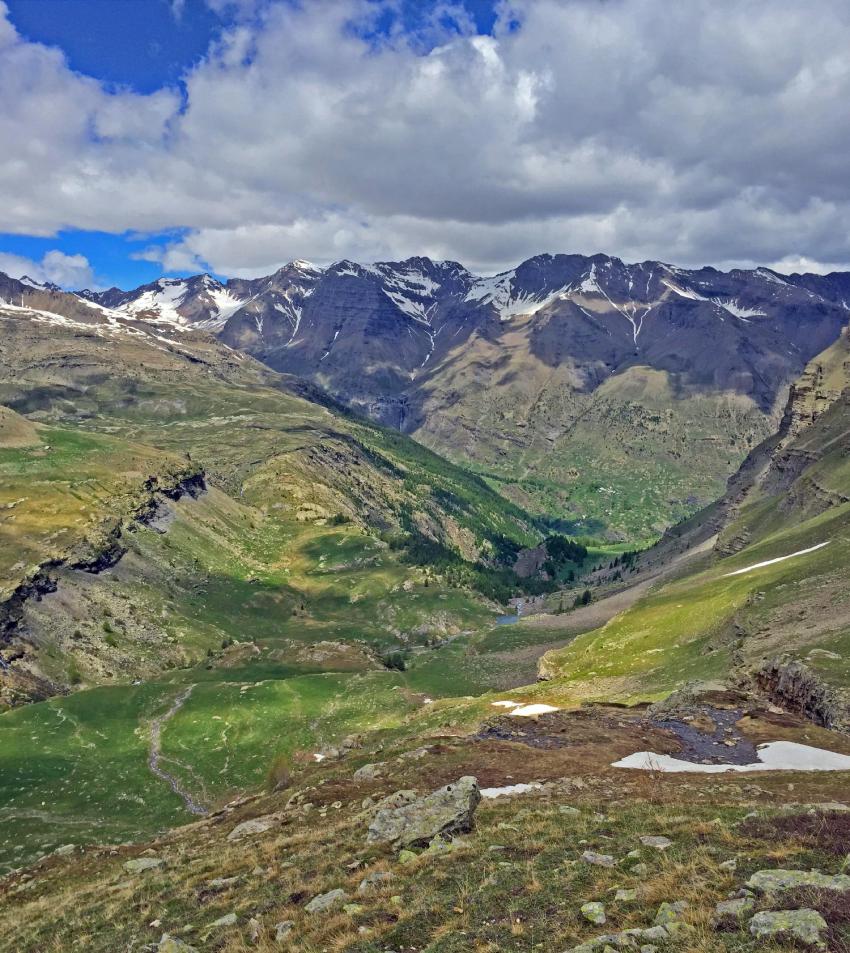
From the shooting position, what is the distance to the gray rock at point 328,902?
21625 mm

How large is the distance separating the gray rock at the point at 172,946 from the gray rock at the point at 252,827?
648 inches

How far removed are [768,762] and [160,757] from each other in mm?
84557

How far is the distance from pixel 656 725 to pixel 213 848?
35.0 meters

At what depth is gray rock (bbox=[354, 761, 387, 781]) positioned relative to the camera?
148ft

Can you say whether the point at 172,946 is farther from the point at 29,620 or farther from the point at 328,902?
the point at 29,620

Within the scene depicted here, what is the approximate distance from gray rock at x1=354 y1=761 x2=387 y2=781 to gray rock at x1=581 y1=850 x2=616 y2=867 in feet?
82.2

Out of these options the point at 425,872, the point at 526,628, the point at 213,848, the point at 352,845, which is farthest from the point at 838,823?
the point at 526,628

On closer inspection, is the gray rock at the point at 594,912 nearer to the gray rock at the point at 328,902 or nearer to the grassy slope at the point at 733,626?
the gray rock at the point at 328,902

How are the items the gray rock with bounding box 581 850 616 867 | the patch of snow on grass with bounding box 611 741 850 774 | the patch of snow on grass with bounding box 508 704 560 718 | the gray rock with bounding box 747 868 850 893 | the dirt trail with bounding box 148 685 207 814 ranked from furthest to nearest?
the dirt trail with bounding box 148 685 207 814 < the patch of snow on grass with bounding box 508 704 560 718 < the patch of snow on grass with bounding box 611 741 850 774 < the gray rock with bounding box 581 850 616 867 < the gray rock with bounding box 747 868 850 893

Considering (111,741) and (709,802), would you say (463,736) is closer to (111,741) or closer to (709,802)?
(709,802)

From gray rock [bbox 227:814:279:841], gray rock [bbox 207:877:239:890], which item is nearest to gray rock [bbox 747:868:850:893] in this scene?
gray rock [bbox 207:877:239:890]

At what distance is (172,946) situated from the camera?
2108 centimetres

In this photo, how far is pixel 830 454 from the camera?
185 metres

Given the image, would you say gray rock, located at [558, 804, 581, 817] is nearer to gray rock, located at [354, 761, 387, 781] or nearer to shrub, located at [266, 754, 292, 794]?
gray rock, located at [354, 761, 387, 781]
